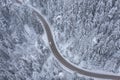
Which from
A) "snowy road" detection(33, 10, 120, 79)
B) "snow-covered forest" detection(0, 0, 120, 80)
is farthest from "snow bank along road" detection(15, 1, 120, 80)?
"snow-covered forest" detection(0, 0, 120, 80)

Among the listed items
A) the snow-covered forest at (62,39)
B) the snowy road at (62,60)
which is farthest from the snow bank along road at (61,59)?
the snow-covered forest at (62,39)

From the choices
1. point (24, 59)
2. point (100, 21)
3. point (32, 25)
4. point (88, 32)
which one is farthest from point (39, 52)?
point (100, 21)

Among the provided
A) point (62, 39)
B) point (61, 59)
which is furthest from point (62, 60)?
point (62, 39)

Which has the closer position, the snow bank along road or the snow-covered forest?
the snow-covered forest

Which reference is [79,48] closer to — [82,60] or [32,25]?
[82,60]

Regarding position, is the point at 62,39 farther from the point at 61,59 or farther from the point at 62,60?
the point at 62,60

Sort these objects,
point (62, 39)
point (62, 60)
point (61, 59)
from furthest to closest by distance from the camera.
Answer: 1. point (62, 39)
2. point (61, 59)
3. point (62, 60)

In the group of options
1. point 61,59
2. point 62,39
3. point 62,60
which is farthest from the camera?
point 62,39

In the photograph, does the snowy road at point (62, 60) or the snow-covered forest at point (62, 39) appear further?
the snowy road at point (62, 60)

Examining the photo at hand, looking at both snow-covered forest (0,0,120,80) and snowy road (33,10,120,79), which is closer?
snow-covered forest (0,0,120,80)

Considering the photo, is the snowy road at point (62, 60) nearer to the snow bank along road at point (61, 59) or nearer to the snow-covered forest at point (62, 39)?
the snow bank along road at point (61, 59)

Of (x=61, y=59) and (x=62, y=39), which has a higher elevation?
(x=62, y=39)

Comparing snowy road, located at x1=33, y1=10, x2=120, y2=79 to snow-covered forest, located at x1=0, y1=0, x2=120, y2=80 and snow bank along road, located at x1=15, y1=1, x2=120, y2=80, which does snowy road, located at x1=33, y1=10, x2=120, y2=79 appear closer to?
snow bank along road, located at x1=15, y1=1, x2=120, y2=80

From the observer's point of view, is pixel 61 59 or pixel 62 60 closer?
pixel 62 60
